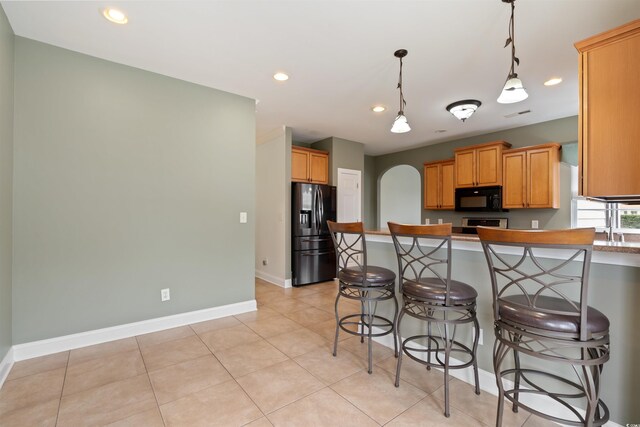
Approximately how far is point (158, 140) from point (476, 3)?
9.55ft

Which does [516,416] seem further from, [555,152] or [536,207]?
[555,152]

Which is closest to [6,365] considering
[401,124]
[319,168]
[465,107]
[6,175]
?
[6,175]

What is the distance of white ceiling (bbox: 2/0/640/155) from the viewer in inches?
76.2

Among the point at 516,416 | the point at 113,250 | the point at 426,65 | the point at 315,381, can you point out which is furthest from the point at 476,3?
the point at 113,250

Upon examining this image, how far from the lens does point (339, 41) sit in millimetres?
2291

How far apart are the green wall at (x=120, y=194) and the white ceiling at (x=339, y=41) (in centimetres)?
31

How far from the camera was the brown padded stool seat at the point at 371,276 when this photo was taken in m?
2.14

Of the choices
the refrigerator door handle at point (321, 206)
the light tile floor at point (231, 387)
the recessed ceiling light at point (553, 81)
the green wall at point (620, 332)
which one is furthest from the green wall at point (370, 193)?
the green wall at point (620, 332)

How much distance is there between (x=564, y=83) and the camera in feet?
9.77

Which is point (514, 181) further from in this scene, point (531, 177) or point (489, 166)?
point (489, 166)

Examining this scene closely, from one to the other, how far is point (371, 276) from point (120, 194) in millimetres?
2411

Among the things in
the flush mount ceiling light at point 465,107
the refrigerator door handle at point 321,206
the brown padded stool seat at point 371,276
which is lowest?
the brown padded stool seat at point 371,276

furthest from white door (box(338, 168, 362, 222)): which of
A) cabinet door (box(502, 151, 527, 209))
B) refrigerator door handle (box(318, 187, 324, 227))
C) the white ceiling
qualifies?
cabinet door (box(502, 151, 527, 209))

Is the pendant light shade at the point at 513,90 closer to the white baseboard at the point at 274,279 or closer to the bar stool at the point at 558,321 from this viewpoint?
the bar stool at the point at 558,321
